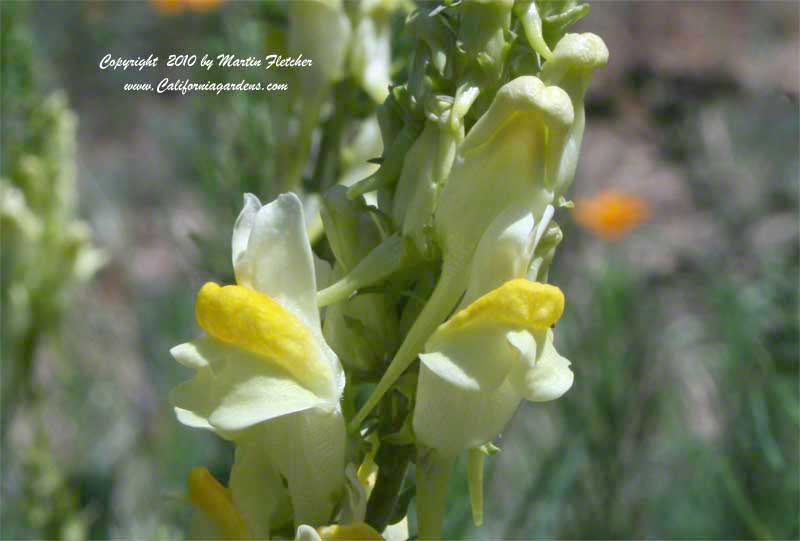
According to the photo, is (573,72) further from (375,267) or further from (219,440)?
(219,440)

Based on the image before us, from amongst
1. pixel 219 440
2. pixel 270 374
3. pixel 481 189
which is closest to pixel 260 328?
pixel 270 374

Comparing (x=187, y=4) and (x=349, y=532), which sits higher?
(x=349, y=532)

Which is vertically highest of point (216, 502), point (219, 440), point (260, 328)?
point (260, 328)

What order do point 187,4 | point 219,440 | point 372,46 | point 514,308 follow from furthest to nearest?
point 187,4, point 219,440, point 372,46, point 514,308

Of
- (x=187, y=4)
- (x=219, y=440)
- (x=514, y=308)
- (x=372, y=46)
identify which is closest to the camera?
(x=514, y=308)

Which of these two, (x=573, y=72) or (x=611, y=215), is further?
(x=611, y=215)

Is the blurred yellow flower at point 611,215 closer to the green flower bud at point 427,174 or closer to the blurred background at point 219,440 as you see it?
the blurred background at point 219,440

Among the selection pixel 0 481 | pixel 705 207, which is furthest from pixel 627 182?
pixel 0 481
